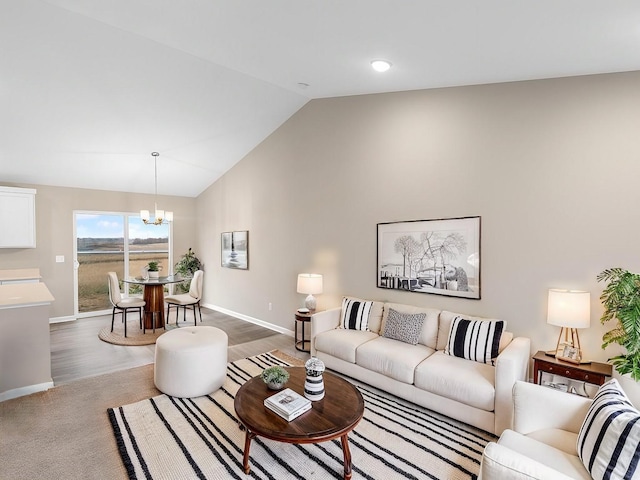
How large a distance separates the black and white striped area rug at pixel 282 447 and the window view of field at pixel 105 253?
3922mm

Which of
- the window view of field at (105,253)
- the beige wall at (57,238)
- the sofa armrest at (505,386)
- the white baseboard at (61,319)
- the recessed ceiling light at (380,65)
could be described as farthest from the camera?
the window view of field at (105,253)

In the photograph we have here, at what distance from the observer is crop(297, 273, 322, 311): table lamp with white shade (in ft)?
14.8

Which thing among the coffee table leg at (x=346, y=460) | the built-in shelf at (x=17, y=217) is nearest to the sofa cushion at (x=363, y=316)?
the coffee table leg at (x=346, y=460)

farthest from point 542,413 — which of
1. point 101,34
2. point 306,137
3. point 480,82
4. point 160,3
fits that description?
point 101,34

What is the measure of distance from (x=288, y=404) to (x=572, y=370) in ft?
7.22

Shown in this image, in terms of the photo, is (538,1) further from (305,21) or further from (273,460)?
(273,460)

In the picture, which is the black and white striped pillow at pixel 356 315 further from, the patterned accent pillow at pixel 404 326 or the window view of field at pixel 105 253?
the window view of field at pixel 105 253

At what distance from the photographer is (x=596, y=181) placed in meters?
2.79

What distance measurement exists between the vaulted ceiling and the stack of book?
265 centimetres

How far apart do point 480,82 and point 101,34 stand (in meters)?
3.58

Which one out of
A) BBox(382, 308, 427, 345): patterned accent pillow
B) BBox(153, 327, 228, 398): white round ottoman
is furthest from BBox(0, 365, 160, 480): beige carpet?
BBox(382, 308, 427, 345): patterned accent pillow

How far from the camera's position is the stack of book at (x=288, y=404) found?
2.17 m

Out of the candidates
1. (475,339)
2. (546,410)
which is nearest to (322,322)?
(475,339)

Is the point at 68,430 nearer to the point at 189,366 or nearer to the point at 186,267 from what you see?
the point at 189,366
